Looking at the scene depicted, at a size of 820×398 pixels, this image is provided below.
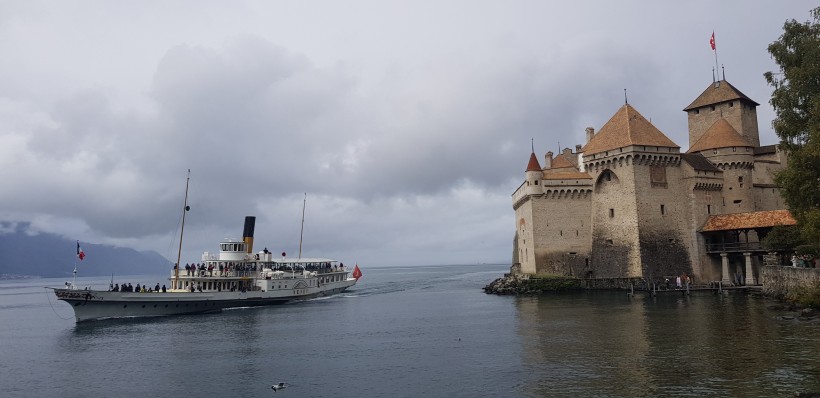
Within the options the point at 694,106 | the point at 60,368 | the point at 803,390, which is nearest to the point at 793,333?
the point at 803,390

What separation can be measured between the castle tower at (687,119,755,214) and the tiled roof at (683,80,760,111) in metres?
6.11

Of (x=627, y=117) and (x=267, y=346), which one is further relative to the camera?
(x=627, y=117)

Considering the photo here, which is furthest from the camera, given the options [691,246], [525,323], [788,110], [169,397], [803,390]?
[691,246]

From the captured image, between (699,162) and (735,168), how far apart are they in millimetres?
3861

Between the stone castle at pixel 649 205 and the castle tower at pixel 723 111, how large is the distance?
5.82 ft

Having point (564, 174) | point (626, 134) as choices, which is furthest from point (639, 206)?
point (564, 174)

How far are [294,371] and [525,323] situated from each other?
1541cm

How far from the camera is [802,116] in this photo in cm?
2991

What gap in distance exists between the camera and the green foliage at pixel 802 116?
26.8 m

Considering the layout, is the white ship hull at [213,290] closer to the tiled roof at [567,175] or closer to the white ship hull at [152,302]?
the white ship hull at [152,302]

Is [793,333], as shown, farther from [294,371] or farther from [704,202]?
[704,202]

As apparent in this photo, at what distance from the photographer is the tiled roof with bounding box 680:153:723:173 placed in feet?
169

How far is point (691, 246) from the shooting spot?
166 feet

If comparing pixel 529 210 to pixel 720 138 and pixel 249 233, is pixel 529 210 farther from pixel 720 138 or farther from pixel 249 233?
pixel 249 233
